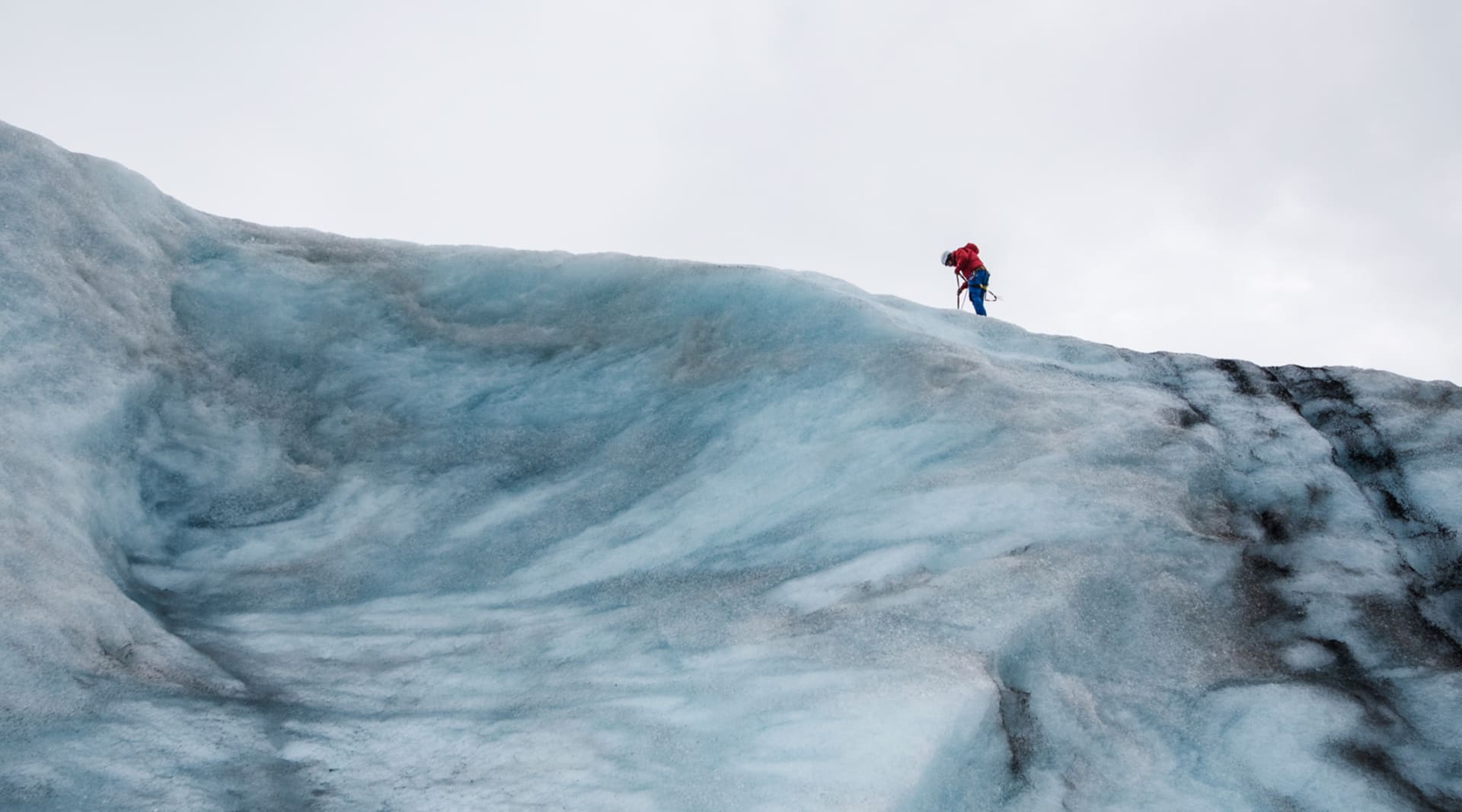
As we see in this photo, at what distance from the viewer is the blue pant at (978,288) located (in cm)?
1084

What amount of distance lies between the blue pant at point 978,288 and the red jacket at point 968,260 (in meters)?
0.05

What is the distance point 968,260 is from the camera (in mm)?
10922

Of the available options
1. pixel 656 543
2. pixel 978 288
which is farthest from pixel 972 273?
pixel 656 543

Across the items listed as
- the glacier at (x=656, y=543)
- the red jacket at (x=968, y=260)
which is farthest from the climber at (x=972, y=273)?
the glacier at (x=656, y=543)

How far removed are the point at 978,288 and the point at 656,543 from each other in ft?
20.2

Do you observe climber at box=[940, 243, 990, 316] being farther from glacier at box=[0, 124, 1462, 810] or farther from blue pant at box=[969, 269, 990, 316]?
glacier at box=[0, 124, 1462, 810]

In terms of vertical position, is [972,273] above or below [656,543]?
above

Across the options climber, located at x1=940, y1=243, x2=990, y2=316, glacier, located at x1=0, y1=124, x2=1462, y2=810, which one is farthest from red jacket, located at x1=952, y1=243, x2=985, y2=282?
glacier, located at x1=0, y1=124, x2=1462, y2=810

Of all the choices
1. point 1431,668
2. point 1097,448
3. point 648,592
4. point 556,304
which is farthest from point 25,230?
point 1431,668

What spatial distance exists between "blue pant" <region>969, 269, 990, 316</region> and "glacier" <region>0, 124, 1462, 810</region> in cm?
330

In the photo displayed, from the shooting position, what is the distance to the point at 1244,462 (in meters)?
5.96

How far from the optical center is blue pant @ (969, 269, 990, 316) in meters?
10.8

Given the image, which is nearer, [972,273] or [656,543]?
[656,543]

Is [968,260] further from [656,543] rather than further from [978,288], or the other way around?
[656,543]
